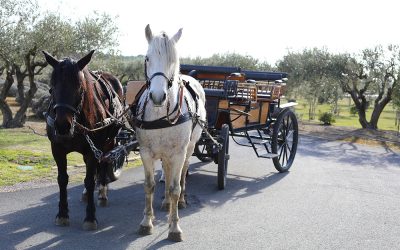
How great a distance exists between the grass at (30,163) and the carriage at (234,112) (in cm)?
138

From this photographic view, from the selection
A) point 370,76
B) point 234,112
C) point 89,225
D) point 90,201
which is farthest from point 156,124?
point 370,76

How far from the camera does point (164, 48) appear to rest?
4.59 m

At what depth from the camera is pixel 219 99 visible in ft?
26.1

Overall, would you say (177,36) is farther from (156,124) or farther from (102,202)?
(102,202)

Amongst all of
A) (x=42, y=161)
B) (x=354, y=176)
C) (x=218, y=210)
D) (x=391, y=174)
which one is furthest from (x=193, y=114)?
(x=391, y=174)

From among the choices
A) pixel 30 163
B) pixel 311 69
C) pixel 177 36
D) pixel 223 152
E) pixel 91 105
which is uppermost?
pixel 311 69

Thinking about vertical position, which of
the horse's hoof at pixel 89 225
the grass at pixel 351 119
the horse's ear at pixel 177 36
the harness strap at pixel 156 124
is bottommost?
the grass at pixel 351 119

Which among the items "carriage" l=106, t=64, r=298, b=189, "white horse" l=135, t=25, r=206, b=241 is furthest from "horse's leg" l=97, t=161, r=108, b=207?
"white horse" l=135, t=25, r=206, b=241

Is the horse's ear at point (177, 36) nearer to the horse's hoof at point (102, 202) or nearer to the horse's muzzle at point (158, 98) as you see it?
the horse's muzzle at point (158, 98)

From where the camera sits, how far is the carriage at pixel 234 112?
7.52 metres

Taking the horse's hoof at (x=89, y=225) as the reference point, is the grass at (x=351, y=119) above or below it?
below

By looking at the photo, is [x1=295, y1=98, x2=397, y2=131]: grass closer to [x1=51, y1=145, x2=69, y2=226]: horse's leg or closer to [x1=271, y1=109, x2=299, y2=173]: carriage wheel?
[x1=271, y1=109, x2=299, y2=173]: carriage wheel

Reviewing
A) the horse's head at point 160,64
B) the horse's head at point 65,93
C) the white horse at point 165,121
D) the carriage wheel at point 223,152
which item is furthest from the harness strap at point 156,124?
the carriage wheel at point 223,152

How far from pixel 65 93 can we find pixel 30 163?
486cm
